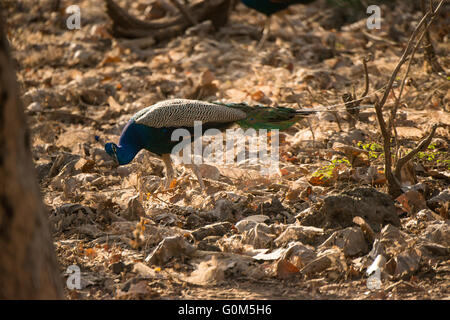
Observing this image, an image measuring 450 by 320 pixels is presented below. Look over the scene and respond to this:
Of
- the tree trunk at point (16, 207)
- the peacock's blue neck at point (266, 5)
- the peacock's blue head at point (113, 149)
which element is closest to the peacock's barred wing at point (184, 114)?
the peacock's blue head at point (113, 149)

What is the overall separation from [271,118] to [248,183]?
0.50 metres

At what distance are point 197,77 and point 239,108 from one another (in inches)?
100

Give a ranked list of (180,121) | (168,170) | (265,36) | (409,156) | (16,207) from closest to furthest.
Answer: (16,207)
(409,156)
(180,121)
(168,170)
(265,36)

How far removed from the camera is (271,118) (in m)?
4.27

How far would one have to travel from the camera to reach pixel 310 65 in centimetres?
704

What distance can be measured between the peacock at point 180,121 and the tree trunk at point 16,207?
90.6 inches

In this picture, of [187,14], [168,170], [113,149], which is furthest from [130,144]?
[187,14]

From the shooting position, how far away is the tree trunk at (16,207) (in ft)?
5.75

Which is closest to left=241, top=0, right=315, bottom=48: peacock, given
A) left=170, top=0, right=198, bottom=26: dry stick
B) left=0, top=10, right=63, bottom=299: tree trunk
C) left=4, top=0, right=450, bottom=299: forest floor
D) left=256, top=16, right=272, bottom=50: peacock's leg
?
left=256, top=16, right=272, bottom=50: peacock's leg

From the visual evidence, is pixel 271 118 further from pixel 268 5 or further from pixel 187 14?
pixel 187 14

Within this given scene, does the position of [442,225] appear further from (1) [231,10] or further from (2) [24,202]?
(1) [231,10]

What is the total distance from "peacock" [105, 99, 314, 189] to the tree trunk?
2302 mm

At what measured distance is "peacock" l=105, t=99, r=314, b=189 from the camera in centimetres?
→ 417

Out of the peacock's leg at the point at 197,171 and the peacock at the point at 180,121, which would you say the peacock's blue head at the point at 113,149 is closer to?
the peacock at the point at 180,121
